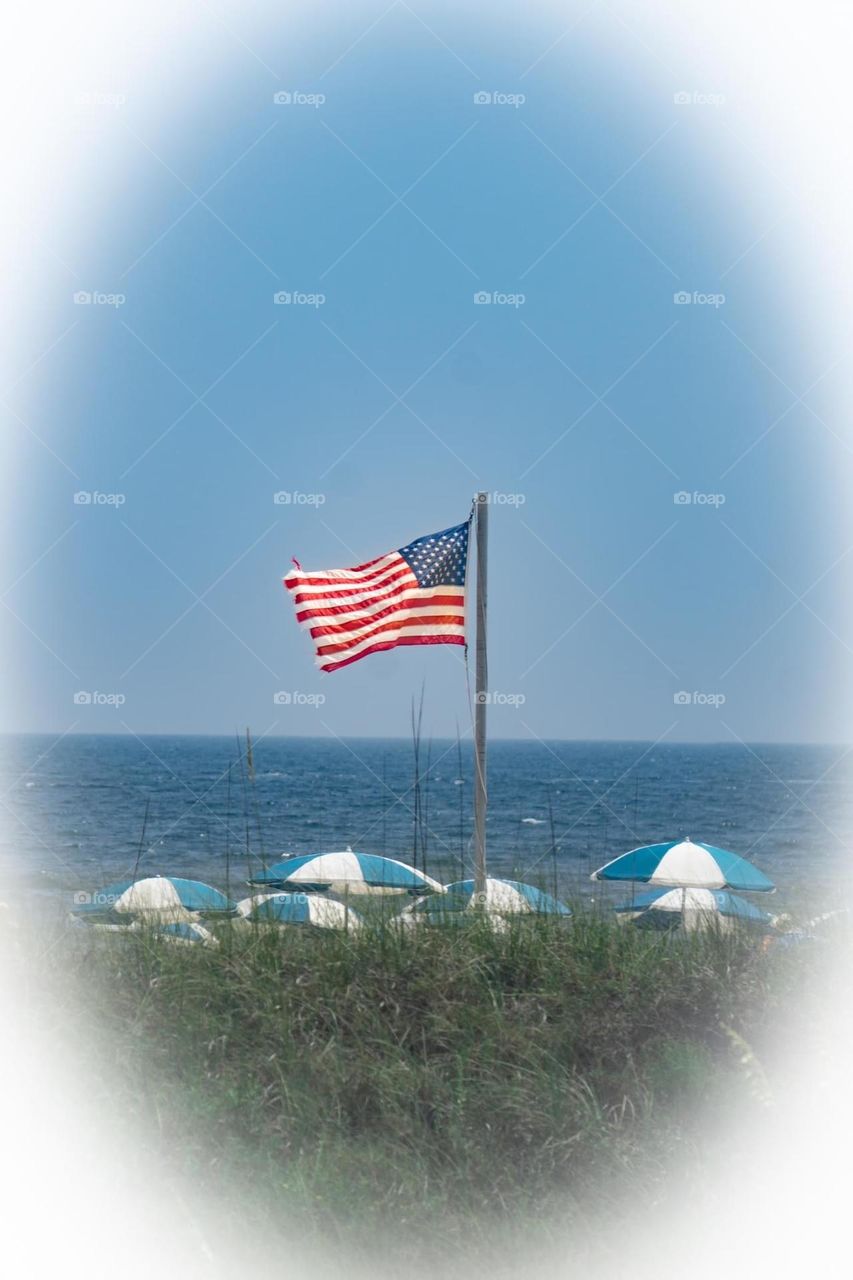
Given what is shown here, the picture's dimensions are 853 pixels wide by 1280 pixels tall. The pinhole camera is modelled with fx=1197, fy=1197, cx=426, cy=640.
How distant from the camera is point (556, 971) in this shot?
5.92 meters

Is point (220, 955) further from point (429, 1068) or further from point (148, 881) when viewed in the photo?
point (148, 881)

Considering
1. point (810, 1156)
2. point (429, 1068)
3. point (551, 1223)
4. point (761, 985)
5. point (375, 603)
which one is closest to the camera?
point (551, 1223)

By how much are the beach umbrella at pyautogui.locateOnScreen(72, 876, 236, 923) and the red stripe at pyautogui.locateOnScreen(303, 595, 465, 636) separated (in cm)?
201

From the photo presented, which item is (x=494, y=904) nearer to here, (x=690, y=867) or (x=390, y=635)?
(x=390, y=635)

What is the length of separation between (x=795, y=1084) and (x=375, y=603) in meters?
5.10

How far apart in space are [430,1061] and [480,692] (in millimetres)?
3438

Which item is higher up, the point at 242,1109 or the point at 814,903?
the point at 814,903

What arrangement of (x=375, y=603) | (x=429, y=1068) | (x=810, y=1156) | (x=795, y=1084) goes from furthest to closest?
(x=375, y=603) < (x=429, y=1068) < (x=795, y=1084) < (x=810, y=1156)

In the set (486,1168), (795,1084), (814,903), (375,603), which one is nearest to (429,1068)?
(486,1168)

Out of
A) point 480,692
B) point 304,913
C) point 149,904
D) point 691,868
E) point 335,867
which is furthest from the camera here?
point 691,868

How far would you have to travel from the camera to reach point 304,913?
693 centimetres

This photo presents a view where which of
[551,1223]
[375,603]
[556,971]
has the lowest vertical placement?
[551,1223]

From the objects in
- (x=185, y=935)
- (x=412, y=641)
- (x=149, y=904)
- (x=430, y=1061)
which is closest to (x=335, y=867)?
(x=412, y=641)

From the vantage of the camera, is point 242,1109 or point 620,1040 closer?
point 242,1109
